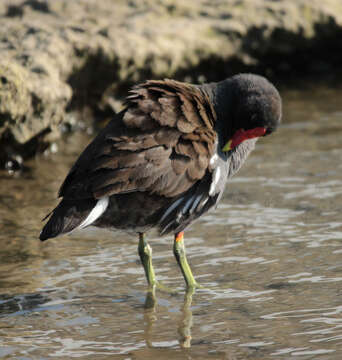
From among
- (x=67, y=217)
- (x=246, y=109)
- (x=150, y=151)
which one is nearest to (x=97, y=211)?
(x=67, y=217)

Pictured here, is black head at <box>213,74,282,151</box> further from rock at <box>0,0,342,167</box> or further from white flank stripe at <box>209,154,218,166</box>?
rock at <box>0,0,342,167</box>

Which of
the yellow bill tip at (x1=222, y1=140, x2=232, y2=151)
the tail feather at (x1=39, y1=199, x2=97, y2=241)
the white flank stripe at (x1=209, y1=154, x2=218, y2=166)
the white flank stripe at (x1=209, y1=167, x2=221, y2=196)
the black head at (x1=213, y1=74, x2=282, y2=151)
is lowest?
the tail feather at (x1=39, y1=199, x2=97, y2=241)

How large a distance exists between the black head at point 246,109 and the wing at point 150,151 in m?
0.14

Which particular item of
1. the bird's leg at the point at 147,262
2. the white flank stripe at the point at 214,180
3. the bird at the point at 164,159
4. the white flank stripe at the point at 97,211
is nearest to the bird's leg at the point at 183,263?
the bird at the point at 164,159

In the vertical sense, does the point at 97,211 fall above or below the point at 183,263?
above

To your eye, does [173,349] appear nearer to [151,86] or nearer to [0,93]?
[151,86]

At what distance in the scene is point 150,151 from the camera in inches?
167

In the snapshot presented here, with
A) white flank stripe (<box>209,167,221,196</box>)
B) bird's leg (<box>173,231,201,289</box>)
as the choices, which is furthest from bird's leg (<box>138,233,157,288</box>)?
white flank stripe (<box>209,167,221,196</box>)

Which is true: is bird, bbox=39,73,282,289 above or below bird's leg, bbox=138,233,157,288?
above

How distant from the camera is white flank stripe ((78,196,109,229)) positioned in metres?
4.15

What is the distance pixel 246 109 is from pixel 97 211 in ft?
3.47

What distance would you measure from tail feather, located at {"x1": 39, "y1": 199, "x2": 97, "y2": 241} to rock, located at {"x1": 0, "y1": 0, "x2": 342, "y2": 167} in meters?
2.66

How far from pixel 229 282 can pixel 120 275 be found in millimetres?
696

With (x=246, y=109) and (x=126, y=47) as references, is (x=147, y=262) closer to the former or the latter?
(x=246, y=109)
